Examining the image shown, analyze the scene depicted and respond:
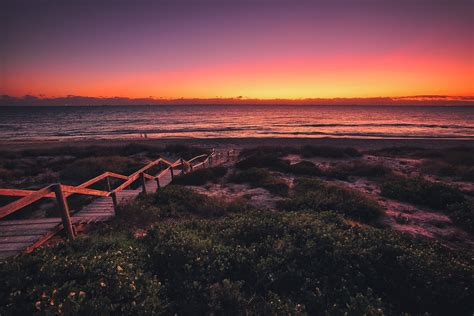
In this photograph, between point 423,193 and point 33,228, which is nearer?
point 33,228

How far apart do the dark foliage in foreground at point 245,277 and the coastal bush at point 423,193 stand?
5.64m

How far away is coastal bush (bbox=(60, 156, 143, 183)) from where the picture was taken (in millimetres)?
15484

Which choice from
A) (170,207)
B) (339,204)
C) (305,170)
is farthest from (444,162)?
(170,207)

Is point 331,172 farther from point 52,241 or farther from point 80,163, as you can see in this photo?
point 80,163

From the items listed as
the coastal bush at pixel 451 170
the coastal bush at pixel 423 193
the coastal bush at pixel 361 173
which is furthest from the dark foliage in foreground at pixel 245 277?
the coastal bush at pixel 451 170

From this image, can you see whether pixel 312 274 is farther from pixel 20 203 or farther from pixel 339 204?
pixel 20 203

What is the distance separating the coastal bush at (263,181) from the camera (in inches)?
454

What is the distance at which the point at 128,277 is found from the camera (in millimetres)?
3553

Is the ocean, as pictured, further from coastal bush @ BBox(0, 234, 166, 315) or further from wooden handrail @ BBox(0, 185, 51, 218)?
coastal bush @ BBox(0, 234, 166, 315)

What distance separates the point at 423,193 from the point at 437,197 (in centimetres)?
48

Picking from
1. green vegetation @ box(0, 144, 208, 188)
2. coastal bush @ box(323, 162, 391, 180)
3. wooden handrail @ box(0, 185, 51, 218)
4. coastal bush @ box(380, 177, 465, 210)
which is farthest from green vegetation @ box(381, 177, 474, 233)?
green vegetation @ box(0, 144, 208, 188)

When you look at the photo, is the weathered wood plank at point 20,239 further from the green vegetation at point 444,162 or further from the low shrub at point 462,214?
the green vegetation at point 444,162

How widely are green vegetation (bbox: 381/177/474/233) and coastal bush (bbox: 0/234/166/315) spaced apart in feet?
32.1

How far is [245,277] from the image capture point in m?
4.30
